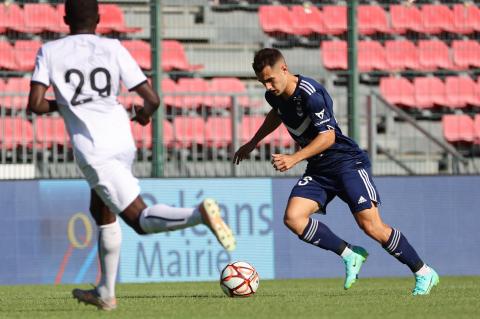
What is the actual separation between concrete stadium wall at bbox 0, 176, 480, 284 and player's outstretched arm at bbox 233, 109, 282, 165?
4238 millimetres

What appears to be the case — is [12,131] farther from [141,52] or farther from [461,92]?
[461,92]

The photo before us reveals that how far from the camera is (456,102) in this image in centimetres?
1471

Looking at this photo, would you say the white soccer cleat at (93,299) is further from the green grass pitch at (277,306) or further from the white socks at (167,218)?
the white socks at (167,218)

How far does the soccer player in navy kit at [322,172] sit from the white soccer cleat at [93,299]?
2.04 m

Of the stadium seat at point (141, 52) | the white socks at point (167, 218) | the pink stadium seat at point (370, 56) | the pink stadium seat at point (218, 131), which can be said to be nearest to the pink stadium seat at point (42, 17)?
the stadium seat at point (141, 52)

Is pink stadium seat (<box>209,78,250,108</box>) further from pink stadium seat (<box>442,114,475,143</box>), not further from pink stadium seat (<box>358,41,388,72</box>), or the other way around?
pink stadium seat (<box>442,114,475,143</box>)

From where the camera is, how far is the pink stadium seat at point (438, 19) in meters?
15.0

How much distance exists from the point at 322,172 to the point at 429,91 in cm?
610

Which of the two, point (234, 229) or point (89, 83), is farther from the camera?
point (234, 229)

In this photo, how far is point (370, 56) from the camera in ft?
Result: 47.8

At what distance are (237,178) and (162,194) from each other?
93 centimetres

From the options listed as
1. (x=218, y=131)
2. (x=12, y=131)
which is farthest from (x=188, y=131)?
(x=12, y=131)

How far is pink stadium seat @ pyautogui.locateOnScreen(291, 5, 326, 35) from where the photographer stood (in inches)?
566

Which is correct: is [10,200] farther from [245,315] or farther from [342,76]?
[245,315]
